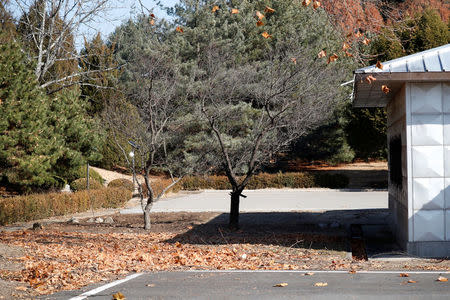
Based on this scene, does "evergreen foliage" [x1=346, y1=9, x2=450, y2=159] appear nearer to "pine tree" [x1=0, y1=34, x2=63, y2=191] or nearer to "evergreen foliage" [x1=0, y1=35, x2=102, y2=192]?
"evergreen foliage" [x1=0, y1=35, x2=102, y2=192]

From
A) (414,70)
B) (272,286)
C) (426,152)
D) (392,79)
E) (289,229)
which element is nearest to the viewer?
(272,286)

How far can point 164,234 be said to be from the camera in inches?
558

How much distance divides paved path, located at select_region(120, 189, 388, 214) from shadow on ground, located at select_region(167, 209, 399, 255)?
9.42 ft

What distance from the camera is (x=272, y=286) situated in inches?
273

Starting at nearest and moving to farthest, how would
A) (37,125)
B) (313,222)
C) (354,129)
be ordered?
(313,222) → (37,125) → (354,129)

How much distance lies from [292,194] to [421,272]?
21.3m

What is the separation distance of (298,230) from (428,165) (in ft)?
17.7

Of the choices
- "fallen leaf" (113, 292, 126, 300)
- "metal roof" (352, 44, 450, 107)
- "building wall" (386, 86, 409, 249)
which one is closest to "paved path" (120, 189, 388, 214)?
"building wall" (386, 86, 409, 249)

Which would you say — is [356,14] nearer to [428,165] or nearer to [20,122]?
[428,165]

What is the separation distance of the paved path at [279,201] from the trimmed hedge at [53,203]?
4.04 feet

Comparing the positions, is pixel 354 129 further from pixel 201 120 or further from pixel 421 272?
pixel 421 272

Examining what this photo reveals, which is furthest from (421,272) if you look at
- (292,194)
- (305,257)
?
(292,194)

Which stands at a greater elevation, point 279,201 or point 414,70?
point 414,70

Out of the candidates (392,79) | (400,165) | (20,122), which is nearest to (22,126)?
(20,122)
